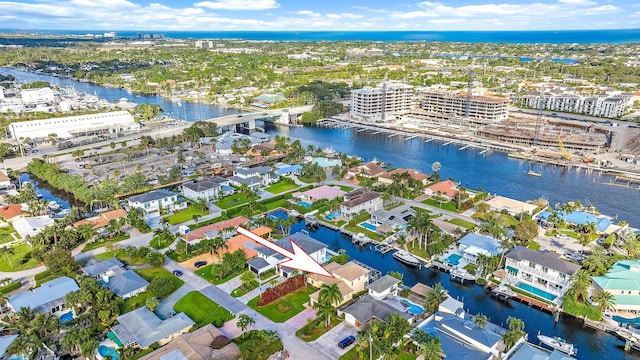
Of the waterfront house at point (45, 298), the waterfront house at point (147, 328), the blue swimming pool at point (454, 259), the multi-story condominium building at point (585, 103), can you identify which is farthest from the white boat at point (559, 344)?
the multi-story condominium building at point (585, 103)

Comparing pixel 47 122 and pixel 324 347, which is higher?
pixel 47 122

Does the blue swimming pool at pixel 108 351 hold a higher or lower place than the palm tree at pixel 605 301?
lower

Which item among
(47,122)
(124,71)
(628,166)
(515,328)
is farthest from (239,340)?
(124,71)

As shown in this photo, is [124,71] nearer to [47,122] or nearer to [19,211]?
[47,122]

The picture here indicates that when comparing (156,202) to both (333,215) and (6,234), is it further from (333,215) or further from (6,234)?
(333,215)

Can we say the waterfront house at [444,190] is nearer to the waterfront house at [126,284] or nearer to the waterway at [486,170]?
the waterway at [486,170]
